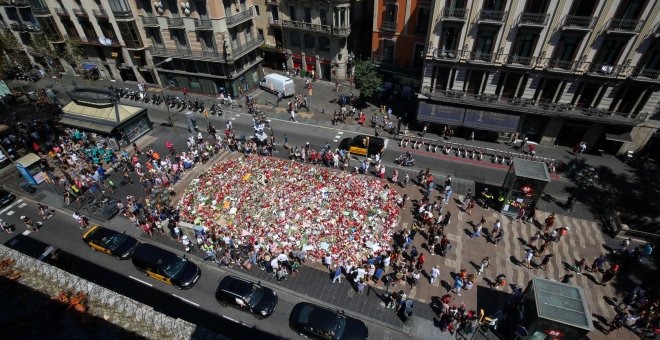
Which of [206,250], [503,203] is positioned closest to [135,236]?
[206,250]

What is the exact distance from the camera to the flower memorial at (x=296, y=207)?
85.1 feet

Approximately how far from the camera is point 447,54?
35.0 m

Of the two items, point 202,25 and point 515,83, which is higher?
point 202,25

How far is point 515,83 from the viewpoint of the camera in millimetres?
34906

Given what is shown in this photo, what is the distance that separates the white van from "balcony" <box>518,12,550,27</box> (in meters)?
29.6

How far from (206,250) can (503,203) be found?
25.3 meters

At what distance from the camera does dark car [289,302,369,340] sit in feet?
63.6

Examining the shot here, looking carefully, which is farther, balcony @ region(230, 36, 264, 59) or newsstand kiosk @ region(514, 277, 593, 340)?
balcony @ region(230, 36, 264, 59)

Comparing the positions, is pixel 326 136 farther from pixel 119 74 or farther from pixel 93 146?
pixel 119 74

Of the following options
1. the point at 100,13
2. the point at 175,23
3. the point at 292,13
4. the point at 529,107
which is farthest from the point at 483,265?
the point at 100,13

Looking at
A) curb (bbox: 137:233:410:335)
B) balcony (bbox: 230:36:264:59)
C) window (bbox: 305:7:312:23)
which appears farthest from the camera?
window (bbox: 305:7:312:23)

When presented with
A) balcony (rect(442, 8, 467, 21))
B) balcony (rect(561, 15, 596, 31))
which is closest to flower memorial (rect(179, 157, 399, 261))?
balcony (rect(442, 8, 467, 21))

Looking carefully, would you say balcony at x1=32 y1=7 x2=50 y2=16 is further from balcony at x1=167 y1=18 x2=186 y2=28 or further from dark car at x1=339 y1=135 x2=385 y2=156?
dark car at x1=339 y1=135 x2=385 y2=156

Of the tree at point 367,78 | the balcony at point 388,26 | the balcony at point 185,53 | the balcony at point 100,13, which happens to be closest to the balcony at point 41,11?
the balcony at point 100,13
